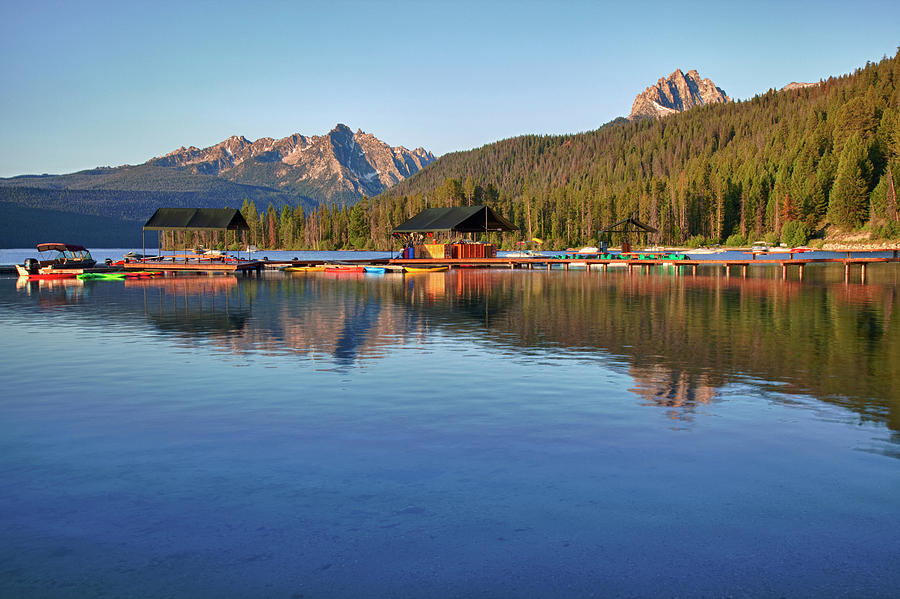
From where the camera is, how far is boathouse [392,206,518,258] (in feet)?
316

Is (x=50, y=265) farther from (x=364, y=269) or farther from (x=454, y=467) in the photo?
(x=454, y=467)

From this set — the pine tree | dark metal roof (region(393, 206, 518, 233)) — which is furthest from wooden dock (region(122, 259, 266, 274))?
the pine tree

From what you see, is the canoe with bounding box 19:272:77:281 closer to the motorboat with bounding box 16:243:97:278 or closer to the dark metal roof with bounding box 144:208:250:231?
the motorboat with bounding box 16:243:97:278

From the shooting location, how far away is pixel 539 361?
930 inches

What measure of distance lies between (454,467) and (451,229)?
3277 inches

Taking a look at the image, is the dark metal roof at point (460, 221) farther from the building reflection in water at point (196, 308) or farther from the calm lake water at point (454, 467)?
the calm lake water at point (454, 467)

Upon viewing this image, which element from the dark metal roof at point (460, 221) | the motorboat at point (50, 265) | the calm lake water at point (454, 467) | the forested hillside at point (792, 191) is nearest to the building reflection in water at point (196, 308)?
the calm lake water at point (454, 467)

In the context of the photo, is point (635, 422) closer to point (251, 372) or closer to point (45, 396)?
point (251, 372)

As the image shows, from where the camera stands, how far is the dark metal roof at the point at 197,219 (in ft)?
288

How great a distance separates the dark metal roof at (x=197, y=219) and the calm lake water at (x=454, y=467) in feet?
205

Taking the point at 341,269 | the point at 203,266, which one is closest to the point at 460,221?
the point at 341,269

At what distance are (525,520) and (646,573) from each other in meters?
1.96

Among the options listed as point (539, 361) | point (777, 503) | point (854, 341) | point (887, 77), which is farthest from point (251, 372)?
point (887, 77)

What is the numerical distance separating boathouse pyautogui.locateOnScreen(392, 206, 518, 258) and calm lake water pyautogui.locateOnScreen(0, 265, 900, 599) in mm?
68469
